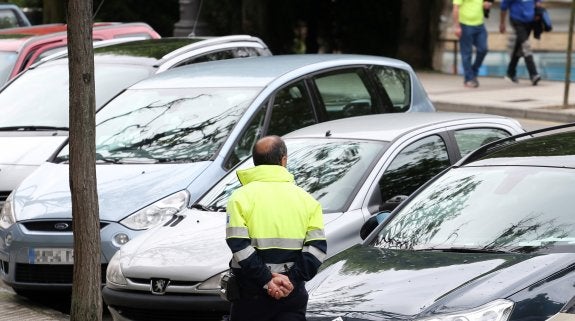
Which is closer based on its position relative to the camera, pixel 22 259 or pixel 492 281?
pixel 492 281

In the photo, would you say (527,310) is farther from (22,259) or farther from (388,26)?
(388,26)

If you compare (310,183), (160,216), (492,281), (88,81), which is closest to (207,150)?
(160,216)

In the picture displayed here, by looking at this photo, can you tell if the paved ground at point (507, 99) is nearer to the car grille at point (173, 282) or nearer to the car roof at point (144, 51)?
the car roof at point (144, 51)

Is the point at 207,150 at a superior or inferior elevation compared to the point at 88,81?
inferior

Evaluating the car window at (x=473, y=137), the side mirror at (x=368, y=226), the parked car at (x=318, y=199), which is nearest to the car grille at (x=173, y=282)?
the parked car at (x=318, y=199)

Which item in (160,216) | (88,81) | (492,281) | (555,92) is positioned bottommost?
(555,92)

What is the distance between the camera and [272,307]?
18.9ft

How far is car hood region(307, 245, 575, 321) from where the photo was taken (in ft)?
17.6

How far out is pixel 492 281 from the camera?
17.8ft

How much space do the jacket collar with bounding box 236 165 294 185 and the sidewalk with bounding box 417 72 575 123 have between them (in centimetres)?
1280

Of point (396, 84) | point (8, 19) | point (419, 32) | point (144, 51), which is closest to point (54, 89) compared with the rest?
point (144, 51)

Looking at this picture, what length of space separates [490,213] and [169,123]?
396 centimetres

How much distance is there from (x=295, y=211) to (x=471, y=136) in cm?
337

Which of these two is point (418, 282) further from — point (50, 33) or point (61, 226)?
point (50, 33)
